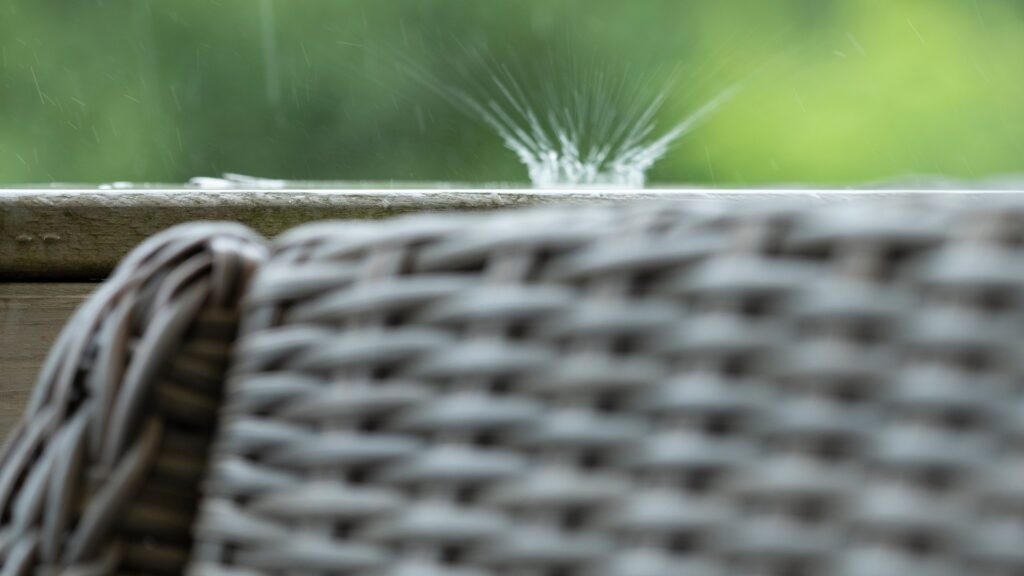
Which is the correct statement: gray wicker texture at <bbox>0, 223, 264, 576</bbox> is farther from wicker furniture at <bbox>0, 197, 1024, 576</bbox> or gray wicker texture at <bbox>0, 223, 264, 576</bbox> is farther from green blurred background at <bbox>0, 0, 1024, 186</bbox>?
green blurred background at <bbox>0, 0, 1024, 186</bbox>

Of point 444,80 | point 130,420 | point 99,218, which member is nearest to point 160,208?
point 99,218

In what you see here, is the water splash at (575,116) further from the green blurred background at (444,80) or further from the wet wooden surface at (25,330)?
the wet wooden surface at (25,330)

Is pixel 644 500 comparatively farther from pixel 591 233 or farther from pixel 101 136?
pixel 101 136

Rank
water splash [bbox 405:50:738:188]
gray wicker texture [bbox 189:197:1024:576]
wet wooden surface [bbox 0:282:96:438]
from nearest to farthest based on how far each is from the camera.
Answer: gray wicker texture [bbox 189:197:1024:576], wet wooden surface [bbox 0:282:96:438], water splash [bbox 405:50:738:188]

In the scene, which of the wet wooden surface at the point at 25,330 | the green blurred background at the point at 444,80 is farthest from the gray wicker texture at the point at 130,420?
the green blurred background at the point at 444,80

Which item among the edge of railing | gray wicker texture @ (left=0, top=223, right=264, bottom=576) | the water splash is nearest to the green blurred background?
the water splash

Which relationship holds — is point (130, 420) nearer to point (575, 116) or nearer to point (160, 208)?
point (160, 208)

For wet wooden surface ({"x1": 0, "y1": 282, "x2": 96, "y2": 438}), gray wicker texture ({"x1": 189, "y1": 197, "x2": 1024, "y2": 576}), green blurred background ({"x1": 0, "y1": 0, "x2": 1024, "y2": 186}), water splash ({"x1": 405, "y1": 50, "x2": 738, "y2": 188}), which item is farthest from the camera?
green blurred background ({"x1": 0, "y1": 0, "x2": 1024, "y2": 186})
